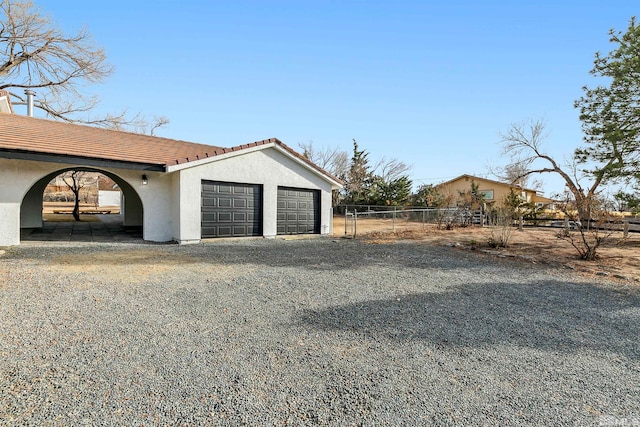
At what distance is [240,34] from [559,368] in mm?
12393

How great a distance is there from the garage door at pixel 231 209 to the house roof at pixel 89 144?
4.65 feet

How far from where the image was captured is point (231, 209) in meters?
12.6

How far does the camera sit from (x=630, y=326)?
4.39 meters

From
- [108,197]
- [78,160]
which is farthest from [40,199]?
[108,197]

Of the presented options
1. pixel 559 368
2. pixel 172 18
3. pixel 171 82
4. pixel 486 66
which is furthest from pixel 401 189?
pixel 559 368

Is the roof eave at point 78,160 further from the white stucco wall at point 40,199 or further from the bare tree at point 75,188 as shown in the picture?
the bare tree at point 75,188

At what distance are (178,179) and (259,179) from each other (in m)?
3.02

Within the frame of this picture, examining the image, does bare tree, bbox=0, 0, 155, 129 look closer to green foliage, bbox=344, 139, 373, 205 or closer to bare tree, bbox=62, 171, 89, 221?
bare tree, bbox=62, 171, 89, 221

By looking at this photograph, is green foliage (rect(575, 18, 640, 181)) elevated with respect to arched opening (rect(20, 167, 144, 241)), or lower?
elevated

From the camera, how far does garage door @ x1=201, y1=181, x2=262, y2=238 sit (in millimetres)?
12016

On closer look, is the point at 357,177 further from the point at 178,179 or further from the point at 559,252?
the point at 178,179

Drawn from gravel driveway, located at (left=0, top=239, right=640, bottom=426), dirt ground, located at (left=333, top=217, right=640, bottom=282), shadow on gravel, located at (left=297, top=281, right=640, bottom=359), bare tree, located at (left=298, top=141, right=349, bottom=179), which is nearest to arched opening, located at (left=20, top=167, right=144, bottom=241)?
gravel driveway, located at (left=0, top=239, right=640, bottom=426)

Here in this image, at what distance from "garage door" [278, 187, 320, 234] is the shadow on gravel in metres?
8.99

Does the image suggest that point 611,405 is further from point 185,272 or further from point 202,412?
point 185,272
